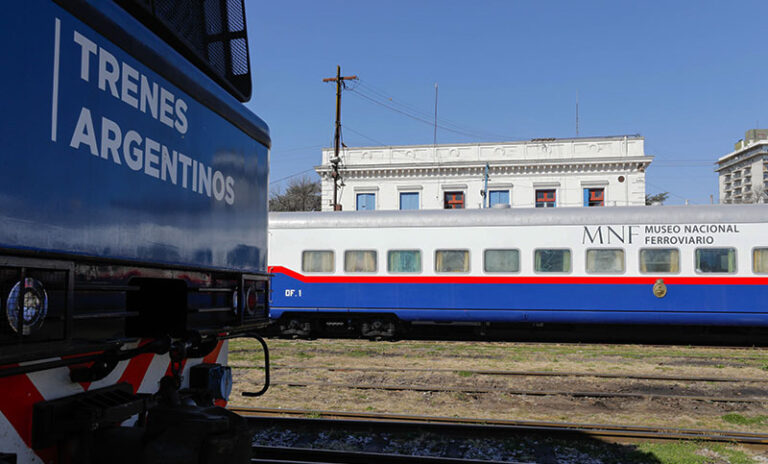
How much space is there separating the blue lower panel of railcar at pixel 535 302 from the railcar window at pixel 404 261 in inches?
15.3

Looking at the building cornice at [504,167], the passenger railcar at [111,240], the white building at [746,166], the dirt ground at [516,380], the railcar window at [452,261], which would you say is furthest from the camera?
the white building at [746,166]

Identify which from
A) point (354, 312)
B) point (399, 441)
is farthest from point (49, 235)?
point (354, 312)

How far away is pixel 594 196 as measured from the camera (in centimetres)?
3550

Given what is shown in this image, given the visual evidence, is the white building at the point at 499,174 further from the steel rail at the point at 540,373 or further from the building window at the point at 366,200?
the steel rail at the point at 540,373

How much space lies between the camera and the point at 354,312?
14852mm

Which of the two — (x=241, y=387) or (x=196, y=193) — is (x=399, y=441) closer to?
(x=241, y=387)

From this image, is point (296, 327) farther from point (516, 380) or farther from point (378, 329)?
point (516, 380)

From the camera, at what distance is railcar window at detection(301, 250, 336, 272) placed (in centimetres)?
1506

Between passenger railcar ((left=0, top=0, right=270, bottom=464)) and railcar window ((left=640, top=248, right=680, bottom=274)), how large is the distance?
12435 millimetres

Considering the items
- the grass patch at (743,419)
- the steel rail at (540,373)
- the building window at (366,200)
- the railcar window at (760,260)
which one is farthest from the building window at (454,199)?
the grass patch at (743,419)

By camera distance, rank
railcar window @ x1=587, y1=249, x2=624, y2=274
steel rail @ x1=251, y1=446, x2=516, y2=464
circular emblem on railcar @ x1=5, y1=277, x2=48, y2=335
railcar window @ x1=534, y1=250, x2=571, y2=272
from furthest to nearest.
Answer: railcar window @ x1=534, y1=250, x2=571, y2=272 → railcar window @ x1=587, y1=249, x2=624, y2=274 → steel rail @ x1=251, y1=446, x2=516, y2=464 → circular emblem on railcar @ x1=5, y1=277, x2=48, y2=335

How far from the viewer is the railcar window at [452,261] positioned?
567 inches

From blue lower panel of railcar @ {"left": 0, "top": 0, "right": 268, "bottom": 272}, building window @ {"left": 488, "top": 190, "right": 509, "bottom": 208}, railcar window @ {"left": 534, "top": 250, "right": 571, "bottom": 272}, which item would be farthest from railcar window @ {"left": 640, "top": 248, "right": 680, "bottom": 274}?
building window @ {"left": 488, "top": 190, "right": 509, "bottom": 208}

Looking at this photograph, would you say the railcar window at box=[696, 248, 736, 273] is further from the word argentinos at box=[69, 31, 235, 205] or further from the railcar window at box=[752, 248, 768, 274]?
the word argentinos at box=[69, 31, 235, 205]
